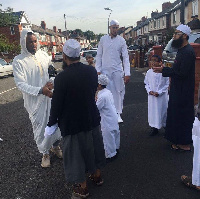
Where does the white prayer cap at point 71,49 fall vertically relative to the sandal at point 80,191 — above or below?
above

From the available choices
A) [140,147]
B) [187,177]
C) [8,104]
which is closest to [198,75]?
[140,147]

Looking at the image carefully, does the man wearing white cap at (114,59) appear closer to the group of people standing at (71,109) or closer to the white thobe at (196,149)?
the group of people standing at (71,109)

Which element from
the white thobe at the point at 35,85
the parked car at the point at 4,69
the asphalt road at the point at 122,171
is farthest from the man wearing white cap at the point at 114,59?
the parked car at the point at 4,69

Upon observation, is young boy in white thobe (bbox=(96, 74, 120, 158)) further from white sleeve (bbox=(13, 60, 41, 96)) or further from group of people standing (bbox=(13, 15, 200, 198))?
white sleeve (bbox=(13, 60, 41, 96))

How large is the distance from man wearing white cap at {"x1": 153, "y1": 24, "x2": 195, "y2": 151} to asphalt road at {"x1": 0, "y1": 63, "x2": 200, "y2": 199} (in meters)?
0.28

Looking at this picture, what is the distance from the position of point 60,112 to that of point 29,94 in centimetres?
94

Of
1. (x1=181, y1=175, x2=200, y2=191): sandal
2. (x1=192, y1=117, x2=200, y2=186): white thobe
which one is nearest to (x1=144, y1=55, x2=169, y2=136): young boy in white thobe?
(x1=181, y1=175, x2=200, y2=191): sandal

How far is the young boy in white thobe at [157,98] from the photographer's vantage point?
488cm

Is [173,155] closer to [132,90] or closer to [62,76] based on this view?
[62,76]

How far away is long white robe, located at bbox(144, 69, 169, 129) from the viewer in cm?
489

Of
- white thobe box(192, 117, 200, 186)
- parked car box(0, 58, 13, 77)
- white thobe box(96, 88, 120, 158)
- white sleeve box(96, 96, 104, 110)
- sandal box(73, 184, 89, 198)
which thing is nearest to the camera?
white thobe box(192, 117, 200, 186)

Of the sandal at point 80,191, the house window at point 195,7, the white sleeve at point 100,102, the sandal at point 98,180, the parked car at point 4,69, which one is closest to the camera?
the sandal at point 80,191

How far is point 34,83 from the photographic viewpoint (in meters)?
3.84

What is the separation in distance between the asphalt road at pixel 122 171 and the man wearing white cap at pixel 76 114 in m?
0.44
